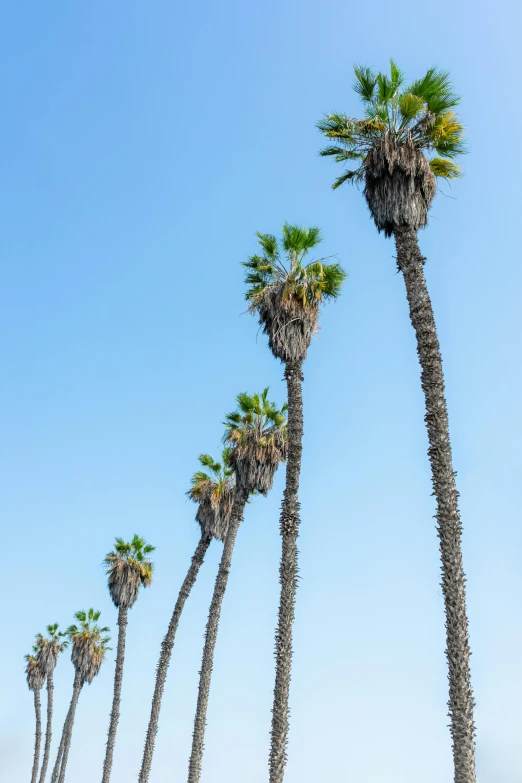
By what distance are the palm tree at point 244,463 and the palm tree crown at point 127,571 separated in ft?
53.7

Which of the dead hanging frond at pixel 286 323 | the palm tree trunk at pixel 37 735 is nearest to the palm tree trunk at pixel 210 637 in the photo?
the dead hanging frond at pixel 286 323

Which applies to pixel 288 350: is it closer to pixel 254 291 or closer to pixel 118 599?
pixel 254 291

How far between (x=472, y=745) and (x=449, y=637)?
5.93 feet

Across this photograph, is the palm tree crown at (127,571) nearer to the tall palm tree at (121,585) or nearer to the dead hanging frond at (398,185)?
the tall palm tree at (121,585)

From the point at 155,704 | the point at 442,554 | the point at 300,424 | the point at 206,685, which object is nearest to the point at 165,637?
the point at 155,704

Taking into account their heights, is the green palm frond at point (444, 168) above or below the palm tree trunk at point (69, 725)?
above

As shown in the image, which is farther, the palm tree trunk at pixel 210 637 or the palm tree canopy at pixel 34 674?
the palm tree canopy at pixel 34 674

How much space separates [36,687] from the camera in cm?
6938

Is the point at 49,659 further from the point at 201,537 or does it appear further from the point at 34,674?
the point at 201,537

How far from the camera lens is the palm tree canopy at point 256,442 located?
29.6 meters

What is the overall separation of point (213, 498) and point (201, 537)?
2.11m

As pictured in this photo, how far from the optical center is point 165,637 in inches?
1389

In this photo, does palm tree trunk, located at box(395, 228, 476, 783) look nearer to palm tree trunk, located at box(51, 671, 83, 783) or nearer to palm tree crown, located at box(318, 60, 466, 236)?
palm tree crown, located at box(318, 60, 466, 236)

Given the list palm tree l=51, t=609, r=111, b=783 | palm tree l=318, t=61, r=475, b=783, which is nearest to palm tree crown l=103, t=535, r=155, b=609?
palm tree l=51, t=609, r=111, b=783
